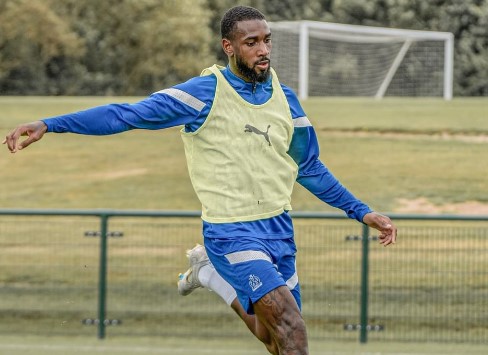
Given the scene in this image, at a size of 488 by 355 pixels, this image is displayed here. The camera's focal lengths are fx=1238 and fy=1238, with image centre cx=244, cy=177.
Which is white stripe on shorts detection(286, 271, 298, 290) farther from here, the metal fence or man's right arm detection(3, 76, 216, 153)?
the metal fence

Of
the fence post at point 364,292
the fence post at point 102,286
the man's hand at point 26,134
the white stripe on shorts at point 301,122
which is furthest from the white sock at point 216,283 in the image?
the fence post at point 102,286

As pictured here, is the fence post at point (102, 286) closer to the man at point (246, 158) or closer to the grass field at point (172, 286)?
the grass field at point (172, 286)

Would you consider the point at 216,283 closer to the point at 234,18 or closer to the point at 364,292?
the point at 234,18

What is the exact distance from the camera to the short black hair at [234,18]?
6.19 metres

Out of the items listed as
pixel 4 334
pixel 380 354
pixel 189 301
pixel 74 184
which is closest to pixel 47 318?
pixel 4 334

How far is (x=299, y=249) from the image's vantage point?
11641 mm

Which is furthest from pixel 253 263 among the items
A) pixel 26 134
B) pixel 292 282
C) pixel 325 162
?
pixel 325 162

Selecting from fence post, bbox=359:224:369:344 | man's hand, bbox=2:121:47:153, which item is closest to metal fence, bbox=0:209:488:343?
fence post, bbox=359:224:369:344

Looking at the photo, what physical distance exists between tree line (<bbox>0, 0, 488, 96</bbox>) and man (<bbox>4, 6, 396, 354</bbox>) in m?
52.1

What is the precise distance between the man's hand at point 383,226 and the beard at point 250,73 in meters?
0.93

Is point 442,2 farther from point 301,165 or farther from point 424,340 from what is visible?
point 301,165

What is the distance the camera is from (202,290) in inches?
468

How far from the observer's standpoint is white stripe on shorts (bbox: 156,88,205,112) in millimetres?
6047

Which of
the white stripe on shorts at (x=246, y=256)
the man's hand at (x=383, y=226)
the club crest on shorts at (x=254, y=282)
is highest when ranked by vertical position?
the man's hand at (x=383, y=226)
